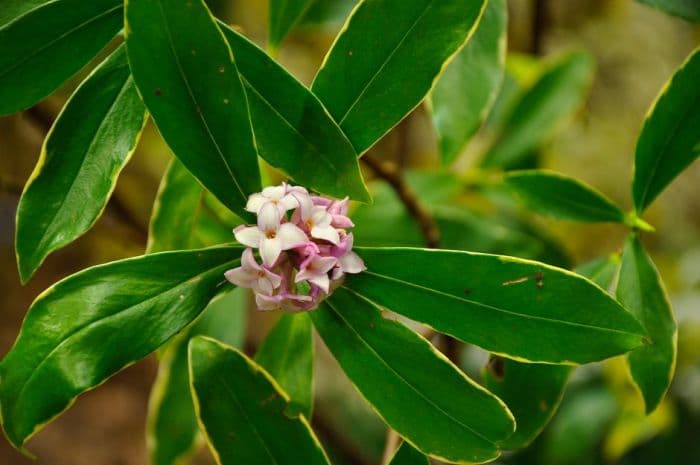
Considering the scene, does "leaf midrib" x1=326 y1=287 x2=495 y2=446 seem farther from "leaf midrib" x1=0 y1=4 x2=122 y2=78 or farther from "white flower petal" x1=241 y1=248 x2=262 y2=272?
"leaf midrib" x1=0 y1=4 x2=122 y2=78

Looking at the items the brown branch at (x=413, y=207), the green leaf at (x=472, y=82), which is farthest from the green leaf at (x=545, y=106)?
the green leaf at (x=472, y=82)

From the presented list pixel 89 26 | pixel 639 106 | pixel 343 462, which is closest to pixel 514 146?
pixel 343 462

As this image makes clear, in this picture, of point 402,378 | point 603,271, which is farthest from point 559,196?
point 402,378

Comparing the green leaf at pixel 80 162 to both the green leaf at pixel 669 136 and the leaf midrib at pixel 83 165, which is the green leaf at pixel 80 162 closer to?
the leaf midrib at pixel 83 165

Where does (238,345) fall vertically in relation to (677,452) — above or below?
above

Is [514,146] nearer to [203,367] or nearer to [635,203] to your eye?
[635,203]

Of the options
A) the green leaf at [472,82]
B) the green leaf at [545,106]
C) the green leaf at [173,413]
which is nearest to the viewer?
the green leaf at [472,82]
